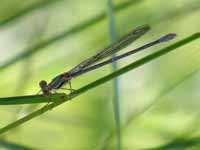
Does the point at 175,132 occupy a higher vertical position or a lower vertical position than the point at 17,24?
lower

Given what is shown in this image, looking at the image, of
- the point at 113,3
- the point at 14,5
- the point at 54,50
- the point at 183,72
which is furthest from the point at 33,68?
the point at 183,72

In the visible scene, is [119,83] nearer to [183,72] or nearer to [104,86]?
[104,86]

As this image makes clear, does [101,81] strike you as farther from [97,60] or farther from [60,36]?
[60,36]

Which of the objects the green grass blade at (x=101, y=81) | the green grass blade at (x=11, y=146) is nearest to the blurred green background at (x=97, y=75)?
the green grass blade at (x=11, y=146)

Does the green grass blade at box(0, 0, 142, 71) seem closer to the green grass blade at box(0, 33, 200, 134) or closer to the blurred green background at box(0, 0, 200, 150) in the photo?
the blurred green background at box(0, 0, 200, 150)

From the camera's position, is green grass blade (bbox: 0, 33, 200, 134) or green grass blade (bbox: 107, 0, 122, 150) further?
green grass blade (bbox: 107, 0, 122, 150)

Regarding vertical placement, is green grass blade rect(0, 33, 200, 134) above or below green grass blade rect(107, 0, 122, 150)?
below

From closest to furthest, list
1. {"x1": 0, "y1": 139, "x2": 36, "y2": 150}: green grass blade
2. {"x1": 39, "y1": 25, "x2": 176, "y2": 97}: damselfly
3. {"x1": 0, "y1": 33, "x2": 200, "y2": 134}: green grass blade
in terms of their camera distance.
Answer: {"x1": 0, "y1": 33, "x2": 200, "y2": 134}: green grass blade
{"x1": 39, "y1": 25, "x2": 176, "y2": 97}: damselfly
{"x1": 0, "y1": 139, "x2": 36, "y2": 150}: green grass blade

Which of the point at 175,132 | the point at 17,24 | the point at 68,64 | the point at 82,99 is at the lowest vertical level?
the point at 175,132

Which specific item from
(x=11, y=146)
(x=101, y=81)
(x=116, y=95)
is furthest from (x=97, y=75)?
(x=101, y=81)

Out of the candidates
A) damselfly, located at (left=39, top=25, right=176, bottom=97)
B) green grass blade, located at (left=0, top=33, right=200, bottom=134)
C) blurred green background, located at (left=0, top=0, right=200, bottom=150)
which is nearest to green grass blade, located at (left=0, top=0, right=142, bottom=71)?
blurred green background, located at (left=0, top=0, right=200, bottom=150)
